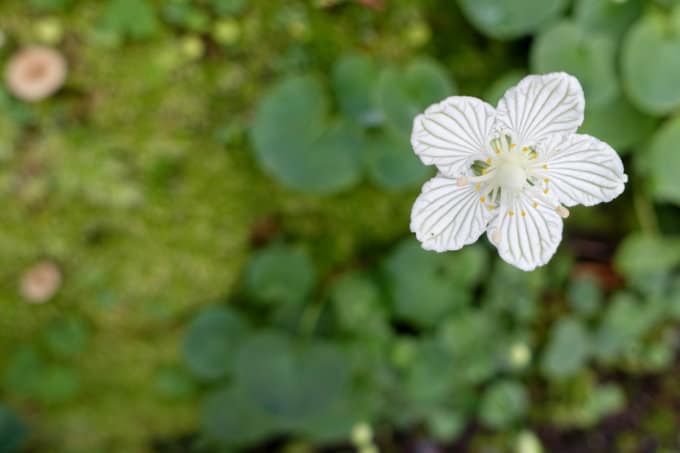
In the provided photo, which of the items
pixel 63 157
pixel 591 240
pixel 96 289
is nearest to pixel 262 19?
pixel 63 157

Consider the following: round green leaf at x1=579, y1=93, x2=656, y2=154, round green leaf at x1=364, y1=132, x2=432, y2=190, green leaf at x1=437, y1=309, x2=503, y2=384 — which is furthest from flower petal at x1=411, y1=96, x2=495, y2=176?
green leaf at x1=437, y1=309, x2=503, y2=384

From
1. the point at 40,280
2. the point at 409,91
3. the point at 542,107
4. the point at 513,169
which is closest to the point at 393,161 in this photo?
the point at 409,91

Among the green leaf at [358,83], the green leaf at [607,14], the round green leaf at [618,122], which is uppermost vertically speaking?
the green leaf at [358,83]

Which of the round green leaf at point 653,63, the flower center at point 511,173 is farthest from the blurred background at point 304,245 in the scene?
the flower center at point 511,173

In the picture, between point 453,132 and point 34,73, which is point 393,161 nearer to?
point 453,132

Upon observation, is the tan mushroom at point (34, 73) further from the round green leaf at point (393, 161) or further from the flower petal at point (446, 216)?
the flower petal at point (446, 216)

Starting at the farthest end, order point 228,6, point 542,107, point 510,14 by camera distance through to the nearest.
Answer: point 228,6 → point 510,14 → point 542,107
